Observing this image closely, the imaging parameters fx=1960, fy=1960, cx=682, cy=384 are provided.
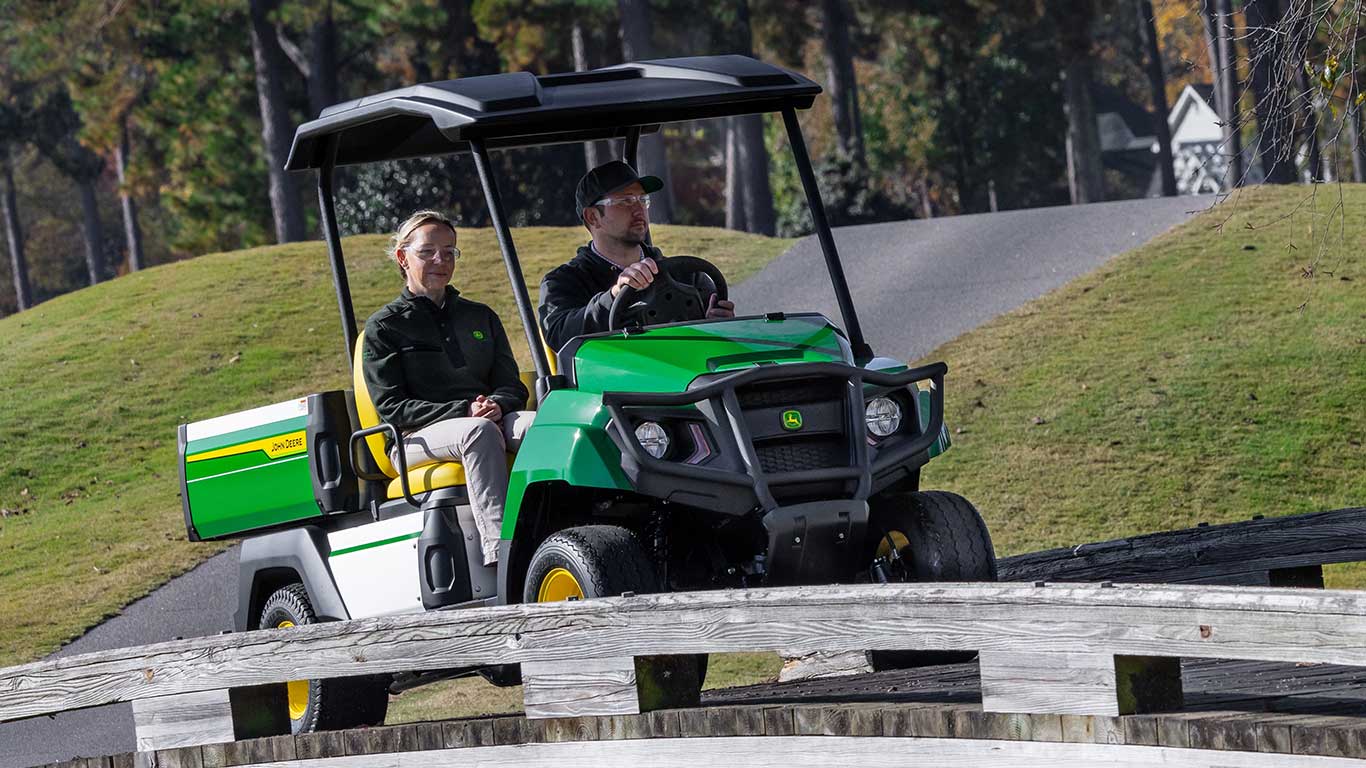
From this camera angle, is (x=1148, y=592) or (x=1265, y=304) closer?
(x=1148, y=592)

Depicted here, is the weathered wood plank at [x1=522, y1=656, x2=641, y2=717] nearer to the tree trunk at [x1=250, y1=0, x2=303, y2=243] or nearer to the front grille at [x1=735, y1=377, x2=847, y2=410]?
the front grille at [x1=735, y1=377, x2=847, y2=410]

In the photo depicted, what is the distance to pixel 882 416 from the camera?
21.2 ft

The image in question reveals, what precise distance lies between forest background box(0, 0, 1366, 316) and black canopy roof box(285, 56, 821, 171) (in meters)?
11.6

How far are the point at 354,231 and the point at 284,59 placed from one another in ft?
31.4

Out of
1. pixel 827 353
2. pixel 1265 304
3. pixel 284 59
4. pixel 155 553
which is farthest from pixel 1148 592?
pixel 284 59

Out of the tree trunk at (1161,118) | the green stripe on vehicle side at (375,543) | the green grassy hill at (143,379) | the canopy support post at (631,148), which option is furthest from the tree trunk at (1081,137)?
the green stripe on vehicle side at (375,543)

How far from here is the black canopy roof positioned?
667cm

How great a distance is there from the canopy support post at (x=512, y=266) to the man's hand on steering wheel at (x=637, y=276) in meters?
0.33

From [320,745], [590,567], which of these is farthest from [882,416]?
[320,745]

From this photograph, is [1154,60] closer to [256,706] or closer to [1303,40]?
[1303,40]

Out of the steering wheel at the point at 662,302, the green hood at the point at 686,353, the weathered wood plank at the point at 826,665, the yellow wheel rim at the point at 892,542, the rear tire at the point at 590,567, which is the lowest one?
the weathered wood plank at the point at 826,665

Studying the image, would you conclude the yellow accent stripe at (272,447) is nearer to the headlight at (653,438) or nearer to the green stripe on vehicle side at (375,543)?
the green stripe on vehicle side at (375,543)

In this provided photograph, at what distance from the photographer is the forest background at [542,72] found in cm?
3177

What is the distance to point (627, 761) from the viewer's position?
5.50 meters
